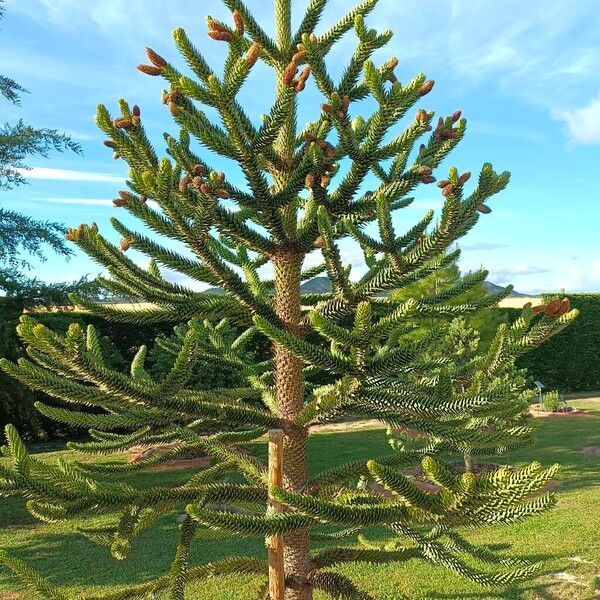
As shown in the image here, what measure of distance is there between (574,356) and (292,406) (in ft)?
68.2

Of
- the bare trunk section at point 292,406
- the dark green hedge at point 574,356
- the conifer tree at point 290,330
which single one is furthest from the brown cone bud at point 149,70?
the dark green hedge at point 574,356

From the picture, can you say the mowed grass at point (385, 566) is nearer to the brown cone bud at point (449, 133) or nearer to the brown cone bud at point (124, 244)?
the brown cone bud at point (449, 133)

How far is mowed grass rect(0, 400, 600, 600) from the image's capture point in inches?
238

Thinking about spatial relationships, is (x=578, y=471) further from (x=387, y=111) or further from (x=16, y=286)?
(x=16, y=286)

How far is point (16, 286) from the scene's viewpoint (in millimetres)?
11406

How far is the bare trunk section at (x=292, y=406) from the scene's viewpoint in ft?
10.3

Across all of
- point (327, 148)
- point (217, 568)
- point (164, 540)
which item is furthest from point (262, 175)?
point (164, 540)

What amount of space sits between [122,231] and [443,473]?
1.95 m

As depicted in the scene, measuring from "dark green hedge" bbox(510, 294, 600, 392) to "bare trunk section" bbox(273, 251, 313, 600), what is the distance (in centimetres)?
1910

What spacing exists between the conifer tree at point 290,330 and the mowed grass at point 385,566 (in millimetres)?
2451

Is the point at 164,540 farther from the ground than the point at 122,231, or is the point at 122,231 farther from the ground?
the point at 122,231

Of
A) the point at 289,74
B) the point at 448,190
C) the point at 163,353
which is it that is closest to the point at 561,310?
the point at 448,190

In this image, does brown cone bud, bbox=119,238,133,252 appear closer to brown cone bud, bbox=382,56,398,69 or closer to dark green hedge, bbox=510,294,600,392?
brown cone bud, bbox=382,56,398,69

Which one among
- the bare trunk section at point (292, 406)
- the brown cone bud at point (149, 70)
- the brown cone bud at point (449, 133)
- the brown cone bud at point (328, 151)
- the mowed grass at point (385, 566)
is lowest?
the mowed grass at point (385, 566)
